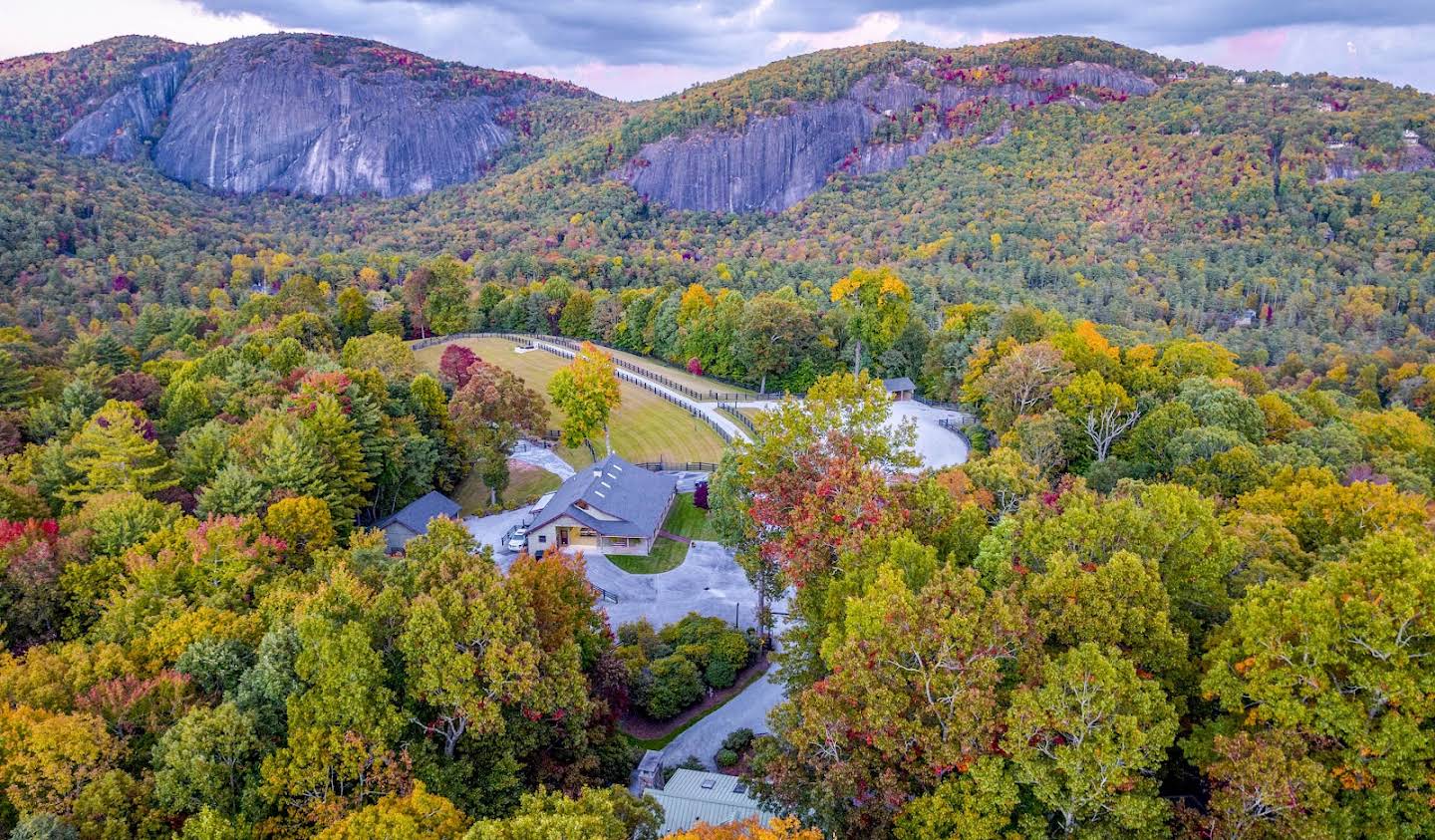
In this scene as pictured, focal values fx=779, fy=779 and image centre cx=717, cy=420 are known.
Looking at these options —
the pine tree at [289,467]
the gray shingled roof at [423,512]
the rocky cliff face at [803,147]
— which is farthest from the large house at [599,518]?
the rocky cliff face at [803,147]

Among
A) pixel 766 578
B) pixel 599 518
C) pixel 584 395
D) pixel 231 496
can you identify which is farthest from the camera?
pixel 584 395

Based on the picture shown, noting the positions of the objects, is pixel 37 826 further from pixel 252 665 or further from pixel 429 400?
pixel 429 400

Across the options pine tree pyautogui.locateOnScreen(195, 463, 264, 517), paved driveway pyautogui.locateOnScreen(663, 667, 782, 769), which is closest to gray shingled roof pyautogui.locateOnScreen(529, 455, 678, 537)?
paved driveway pyautogui.locateOnScreen(663, 667, 782, 769)

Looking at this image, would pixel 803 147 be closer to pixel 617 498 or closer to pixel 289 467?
pixel 617 498

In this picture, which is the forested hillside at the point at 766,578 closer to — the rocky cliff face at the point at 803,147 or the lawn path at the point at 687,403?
the lawn path at the point at 687,403

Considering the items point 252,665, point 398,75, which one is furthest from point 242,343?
point 398,75

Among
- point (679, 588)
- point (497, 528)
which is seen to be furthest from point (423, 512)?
point (679, 588)
